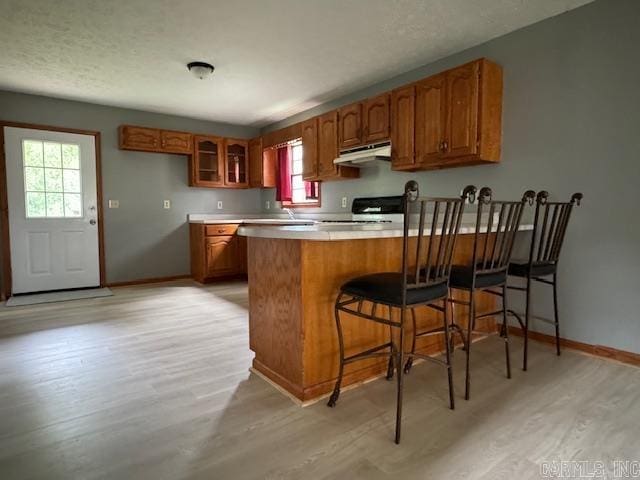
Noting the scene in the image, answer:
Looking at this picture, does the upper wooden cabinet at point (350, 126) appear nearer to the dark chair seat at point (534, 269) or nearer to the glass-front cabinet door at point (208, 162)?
the dark chair seat at point (534, 269)

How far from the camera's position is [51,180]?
4.36 metres

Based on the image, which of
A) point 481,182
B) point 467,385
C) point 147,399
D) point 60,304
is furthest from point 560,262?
point 60,304

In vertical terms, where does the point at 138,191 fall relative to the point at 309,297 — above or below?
above

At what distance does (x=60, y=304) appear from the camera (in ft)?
12.7

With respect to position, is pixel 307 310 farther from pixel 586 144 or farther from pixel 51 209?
pixel 51 209

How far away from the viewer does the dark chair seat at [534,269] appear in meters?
2.30

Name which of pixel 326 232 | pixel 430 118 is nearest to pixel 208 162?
pixel 430 118

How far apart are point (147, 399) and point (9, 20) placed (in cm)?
286

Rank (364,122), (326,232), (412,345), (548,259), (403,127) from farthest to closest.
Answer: (364,122) < (403,127) < (548,259) < (412,345) < (326,232)

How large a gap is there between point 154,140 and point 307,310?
4144 mm

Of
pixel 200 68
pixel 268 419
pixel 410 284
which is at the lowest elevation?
pixel 268 419

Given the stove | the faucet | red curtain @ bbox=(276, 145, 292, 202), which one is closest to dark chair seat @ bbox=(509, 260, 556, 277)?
the stove

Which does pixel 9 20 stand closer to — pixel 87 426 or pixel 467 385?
pixel 87 426

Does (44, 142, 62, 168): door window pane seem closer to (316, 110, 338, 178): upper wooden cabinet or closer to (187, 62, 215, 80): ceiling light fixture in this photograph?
(187, 62, 215, 80): ceiling light fixture
